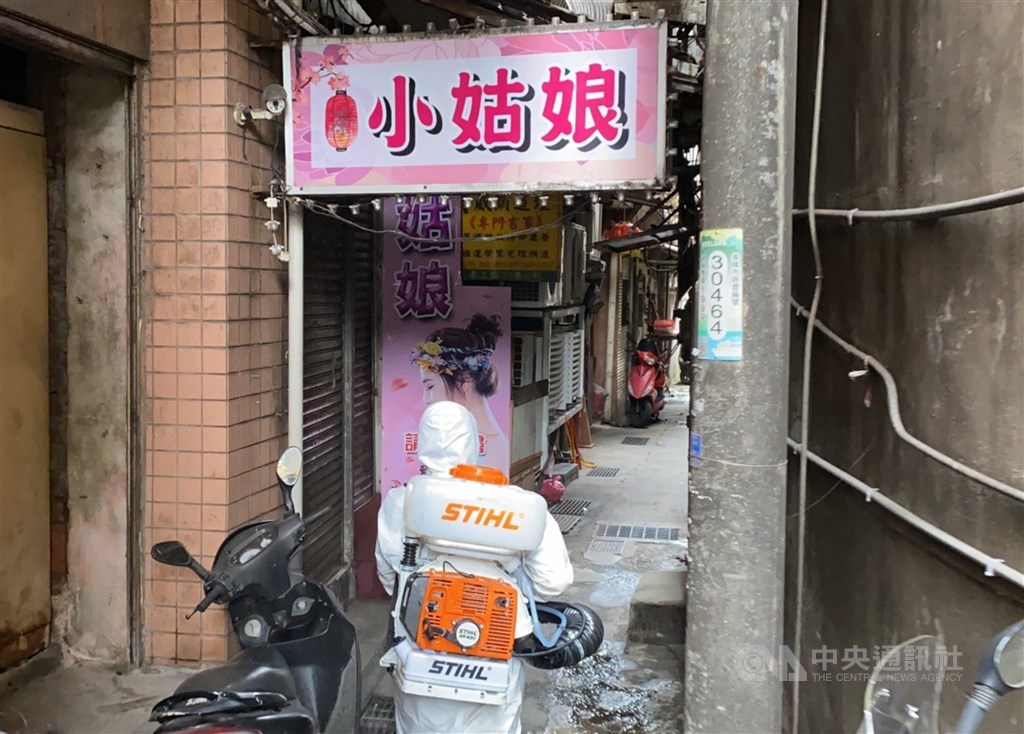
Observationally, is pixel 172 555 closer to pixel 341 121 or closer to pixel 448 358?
pixel 341 121

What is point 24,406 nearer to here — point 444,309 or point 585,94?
point 444,309

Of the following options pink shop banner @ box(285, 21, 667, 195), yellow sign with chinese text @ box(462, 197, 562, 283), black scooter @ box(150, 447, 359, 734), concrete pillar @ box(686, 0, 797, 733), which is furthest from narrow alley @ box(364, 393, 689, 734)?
pink shop banner @ box(285, 21, 667, 195)

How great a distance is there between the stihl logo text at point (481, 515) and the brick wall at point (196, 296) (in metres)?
1.77

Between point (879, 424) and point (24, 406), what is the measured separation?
421 centimetres

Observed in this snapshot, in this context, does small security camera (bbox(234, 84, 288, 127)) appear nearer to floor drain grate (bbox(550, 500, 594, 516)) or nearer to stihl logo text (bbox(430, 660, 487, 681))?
stihl logo text (bbox(430, 660, 487, 681))

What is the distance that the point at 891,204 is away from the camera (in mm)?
2781

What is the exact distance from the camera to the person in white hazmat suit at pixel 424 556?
123 inches

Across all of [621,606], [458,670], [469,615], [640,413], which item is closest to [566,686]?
[621,606]

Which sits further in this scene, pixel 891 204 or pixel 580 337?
pixel 580 337

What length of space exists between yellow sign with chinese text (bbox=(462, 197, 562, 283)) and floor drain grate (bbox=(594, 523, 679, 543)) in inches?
121

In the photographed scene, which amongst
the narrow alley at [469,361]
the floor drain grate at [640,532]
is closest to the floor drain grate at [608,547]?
the floor drain grate at [640,532]

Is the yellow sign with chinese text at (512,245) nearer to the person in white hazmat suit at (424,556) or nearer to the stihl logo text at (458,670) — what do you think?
the person in white hazmat suit at (424,556)

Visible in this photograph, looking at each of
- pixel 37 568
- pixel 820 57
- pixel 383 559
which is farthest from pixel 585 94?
pixel 37 568

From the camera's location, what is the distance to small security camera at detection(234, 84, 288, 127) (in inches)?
161
